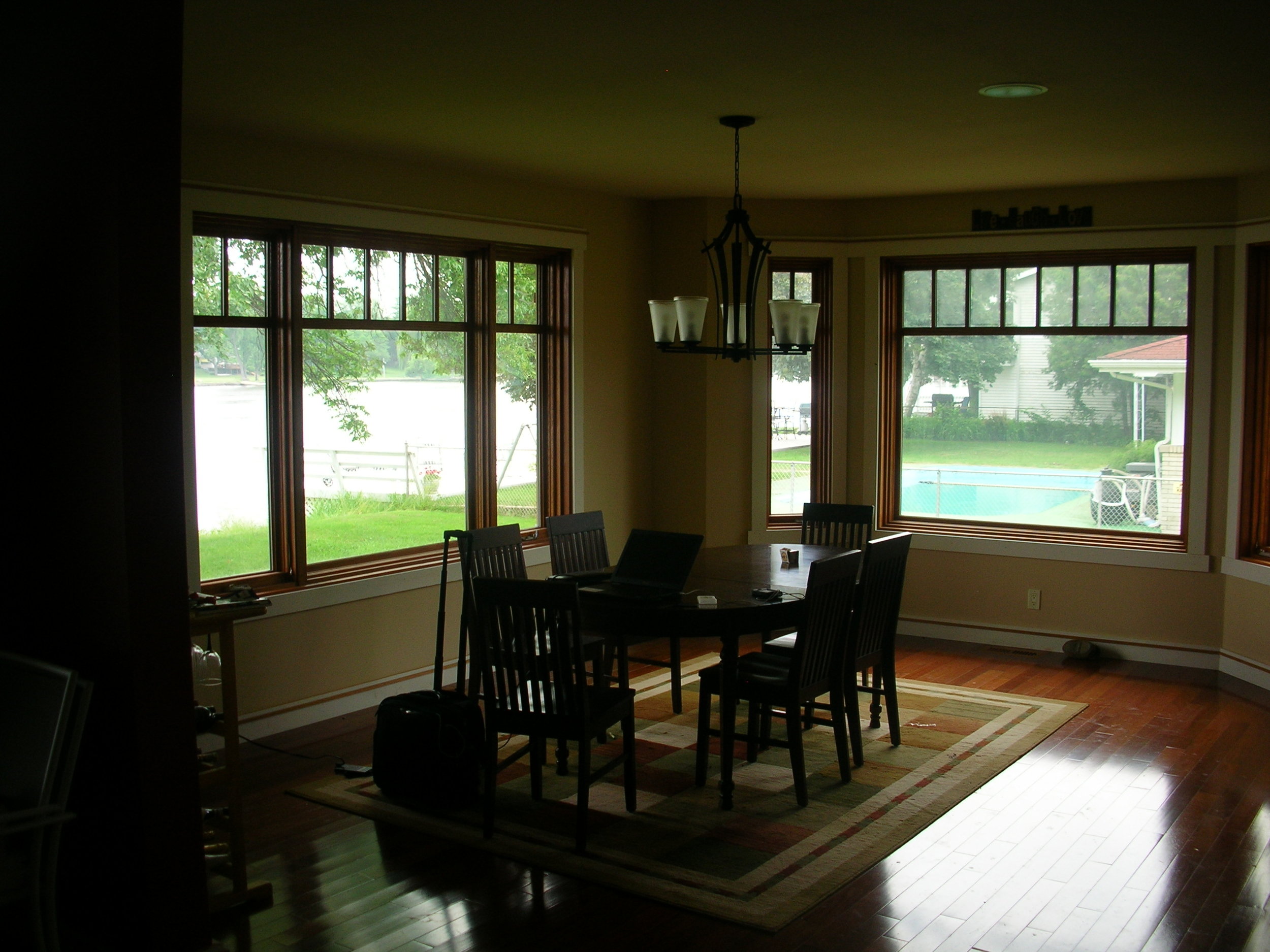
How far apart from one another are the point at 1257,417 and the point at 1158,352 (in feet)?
2.12

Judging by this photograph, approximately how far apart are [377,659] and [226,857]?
2.10 m

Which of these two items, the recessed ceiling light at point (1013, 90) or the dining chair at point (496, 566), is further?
the dining chair at point (496, 566)

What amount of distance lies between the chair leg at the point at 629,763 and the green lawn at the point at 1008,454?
369 cm

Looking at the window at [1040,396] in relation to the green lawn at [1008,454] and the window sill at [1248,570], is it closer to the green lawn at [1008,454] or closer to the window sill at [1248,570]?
the green lawn at [1008,454]

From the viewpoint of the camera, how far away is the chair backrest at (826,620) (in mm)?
3975

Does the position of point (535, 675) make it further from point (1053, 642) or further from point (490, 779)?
point (1053, 642)

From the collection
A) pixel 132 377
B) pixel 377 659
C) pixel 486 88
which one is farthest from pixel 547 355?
pixel 132 377

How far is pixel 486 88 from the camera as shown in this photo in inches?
158

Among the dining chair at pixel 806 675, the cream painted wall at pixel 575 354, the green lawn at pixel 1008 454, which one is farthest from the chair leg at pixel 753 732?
the green lawn at pixel 1008 454

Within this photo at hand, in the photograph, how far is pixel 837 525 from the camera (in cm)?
567

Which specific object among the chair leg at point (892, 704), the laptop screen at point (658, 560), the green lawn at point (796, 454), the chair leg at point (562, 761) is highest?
the green lawn at point (796, 454)

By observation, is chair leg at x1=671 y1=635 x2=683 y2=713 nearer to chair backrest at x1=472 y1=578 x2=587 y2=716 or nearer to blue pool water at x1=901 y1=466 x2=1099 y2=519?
chair backrest at x1=472 y1=578 x2=587 y2=716

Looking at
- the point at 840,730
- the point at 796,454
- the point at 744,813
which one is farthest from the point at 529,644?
the point at 796,454

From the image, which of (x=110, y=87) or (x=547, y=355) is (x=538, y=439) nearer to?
(x=547, y=355)
